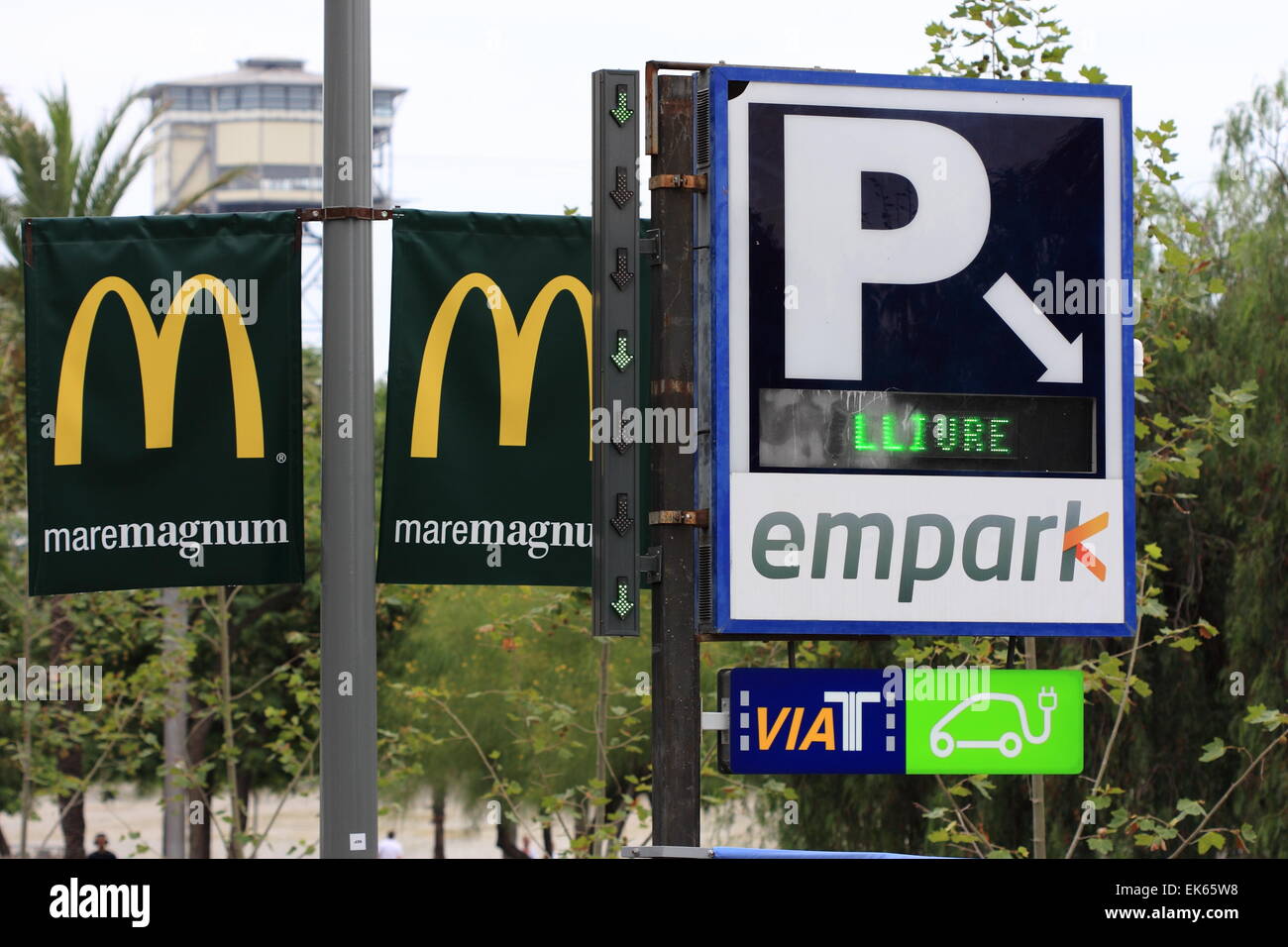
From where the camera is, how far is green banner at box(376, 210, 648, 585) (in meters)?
8.73

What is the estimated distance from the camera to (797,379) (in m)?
7.90

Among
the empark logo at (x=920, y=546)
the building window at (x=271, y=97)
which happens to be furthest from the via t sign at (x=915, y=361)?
the building window at (x=271, y=97)

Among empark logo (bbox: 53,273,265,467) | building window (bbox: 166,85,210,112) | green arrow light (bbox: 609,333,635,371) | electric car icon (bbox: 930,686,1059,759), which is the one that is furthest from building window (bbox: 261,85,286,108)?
electric car icon (bbox: 930,686,1059,759)

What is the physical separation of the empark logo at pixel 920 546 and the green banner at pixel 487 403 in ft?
4.27

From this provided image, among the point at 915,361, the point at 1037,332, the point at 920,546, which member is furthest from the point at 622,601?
the point at 1037,332

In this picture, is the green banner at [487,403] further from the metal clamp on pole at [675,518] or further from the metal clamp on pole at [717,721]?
the metal clamp on pole at [717,721]

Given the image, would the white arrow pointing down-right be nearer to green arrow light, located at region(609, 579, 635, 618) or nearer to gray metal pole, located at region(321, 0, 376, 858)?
green arrow light, located at region(609, 579, 635, 618)

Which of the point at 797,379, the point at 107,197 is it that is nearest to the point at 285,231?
Answer: the point at 797,379

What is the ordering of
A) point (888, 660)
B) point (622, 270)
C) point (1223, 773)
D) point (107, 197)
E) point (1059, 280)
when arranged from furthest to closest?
point (107, 197)
point (888, 660)
point (1223, 773)
point (1059, 280)
point (622, 270)

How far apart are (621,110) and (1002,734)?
10.6 ft

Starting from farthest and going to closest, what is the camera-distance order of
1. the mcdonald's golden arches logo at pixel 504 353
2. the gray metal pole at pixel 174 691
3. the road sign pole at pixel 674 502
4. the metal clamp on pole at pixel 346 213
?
the gray metal pole at pixel 174 691 → the mcdonald's golden arches logo at pixel 504 353 → the metal clamp on pole at pixel 346 213 → the road sign pole at pixel 674 502

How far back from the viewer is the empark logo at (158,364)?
8773 mm
